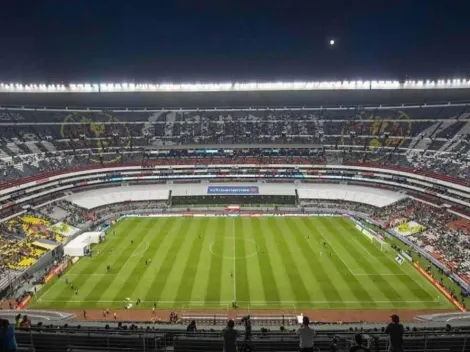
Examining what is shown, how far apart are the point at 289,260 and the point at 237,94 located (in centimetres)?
4666

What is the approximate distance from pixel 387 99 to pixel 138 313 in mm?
66233

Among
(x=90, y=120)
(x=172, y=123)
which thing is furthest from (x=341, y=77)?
(x=90, y=120)

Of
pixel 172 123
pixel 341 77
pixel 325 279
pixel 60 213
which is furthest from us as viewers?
pixel 172 123

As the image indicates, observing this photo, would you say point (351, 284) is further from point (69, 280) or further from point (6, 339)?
point (6, 339)

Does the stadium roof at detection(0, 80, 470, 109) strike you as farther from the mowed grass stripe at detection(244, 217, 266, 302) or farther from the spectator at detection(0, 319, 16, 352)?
the spectator at detection(0, 319, 16, 352)

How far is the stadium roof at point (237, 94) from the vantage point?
74.1m

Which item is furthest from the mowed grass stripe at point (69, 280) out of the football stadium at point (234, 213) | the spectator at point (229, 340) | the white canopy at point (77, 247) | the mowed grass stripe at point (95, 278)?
the spectator at point (229, 340)

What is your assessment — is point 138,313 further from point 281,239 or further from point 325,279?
point 281,239

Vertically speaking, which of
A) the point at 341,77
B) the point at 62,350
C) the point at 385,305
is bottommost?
the point at 385,305

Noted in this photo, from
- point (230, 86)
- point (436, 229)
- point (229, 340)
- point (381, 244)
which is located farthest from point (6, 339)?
point (230, 86)

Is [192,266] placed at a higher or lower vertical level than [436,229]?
lower

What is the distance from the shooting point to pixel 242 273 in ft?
123

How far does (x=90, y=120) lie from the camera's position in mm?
80062

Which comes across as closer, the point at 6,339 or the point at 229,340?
the point at 6,339
